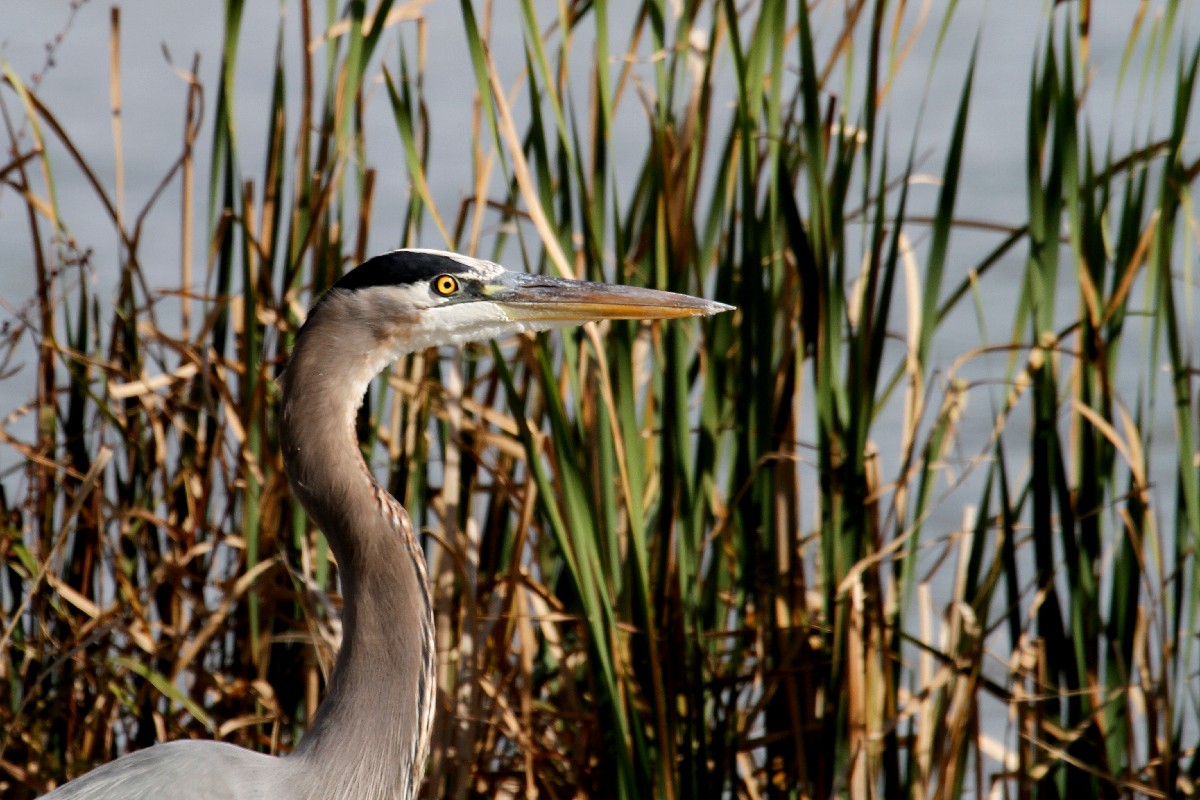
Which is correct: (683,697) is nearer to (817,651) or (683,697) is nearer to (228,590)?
(817,651)

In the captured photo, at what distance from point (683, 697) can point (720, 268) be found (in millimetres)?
639

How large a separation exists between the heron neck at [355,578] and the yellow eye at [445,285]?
105 mm

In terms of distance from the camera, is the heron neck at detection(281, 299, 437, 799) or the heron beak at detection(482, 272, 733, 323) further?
the heron beak at detection(482, 272, 733, 323)

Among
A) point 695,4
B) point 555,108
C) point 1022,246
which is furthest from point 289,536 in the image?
point 1022,246

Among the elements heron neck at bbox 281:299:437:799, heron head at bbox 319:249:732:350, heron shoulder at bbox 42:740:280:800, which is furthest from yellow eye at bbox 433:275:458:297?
heron shoulder at bbox 42:740:280:800

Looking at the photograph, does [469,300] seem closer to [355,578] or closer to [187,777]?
[355,578]

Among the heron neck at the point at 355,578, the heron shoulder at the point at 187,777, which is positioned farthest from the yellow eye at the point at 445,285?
the heron shoulder at the point at 187,777

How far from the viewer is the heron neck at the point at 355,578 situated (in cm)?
184

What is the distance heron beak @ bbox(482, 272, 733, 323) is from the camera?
2.00 meters

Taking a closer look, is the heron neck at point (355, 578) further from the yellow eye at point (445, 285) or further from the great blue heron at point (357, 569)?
Answer: the yellow eye at point (445, 285)

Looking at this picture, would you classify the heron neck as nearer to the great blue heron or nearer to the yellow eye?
the great blue heron

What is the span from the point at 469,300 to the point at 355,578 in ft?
1.24

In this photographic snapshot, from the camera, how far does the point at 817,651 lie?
2.39 m

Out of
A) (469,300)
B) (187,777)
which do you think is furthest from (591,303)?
(187,777)
